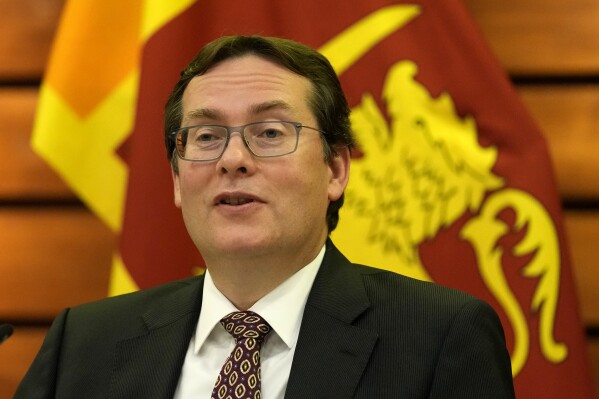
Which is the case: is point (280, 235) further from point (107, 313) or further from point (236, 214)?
point (107, 313)

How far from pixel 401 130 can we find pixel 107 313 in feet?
2.99

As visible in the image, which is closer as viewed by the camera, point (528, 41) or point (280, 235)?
point (280, 235)

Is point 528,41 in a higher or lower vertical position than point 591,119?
higher

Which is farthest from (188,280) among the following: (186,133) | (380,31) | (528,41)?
(528,41)

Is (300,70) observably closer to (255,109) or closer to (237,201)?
(255,109)

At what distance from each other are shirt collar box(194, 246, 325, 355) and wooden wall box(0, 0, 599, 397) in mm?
1006

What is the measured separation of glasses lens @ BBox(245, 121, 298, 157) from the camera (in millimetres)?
1521

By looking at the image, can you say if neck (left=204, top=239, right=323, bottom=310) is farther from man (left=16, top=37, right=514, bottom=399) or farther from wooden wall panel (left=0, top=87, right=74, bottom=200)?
wooden wall panel (left=0, top=87, right=74, bottom=200)

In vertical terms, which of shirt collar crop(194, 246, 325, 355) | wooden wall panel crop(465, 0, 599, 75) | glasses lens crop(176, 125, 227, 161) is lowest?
shirt collar crop(194, 246, 325, 355)

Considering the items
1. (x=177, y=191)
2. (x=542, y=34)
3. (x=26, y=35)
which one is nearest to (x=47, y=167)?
(x=26, y=35)

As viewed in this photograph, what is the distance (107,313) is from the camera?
69.1 inches

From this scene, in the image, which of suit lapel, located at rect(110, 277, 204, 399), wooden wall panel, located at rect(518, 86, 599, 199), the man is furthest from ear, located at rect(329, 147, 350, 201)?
wooden wall panel, located at rect(518, 86, 599, 199)

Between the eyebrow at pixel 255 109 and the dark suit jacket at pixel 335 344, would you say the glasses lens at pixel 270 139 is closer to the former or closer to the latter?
the eyebrow at pixel 255 109

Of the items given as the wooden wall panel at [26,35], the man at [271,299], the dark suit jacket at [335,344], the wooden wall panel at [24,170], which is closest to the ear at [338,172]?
the man at [271,299]
